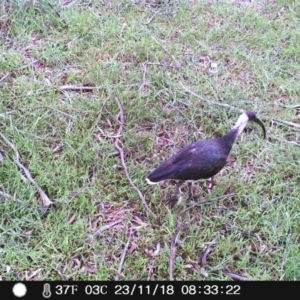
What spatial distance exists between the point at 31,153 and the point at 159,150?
0.81 metres

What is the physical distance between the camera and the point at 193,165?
88.1 inches

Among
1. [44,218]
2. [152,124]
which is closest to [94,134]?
[152,124]

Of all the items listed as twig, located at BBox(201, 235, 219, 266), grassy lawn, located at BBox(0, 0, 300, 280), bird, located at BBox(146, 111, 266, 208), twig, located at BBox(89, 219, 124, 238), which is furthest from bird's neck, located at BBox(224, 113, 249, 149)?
twig, located at BBox(89, 219, 124, 238)

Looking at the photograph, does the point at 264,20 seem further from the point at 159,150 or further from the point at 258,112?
the point at 159,150

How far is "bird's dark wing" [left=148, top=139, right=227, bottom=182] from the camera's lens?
2.24 metres

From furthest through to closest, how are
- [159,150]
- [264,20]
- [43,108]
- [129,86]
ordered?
[264,20] → [129,86] → [43,108] → [159,150]

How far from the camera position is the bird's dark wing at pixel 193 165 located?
2.24 m

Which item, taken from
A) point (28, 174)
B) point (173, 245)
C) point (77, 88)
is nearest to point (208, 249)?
point (173, 245)

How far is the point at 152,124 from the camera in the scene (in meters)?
2.89
